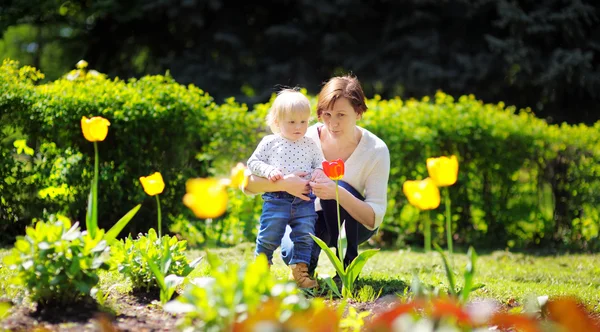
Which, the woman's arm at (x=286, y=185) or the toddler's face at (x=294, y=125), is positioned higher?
the toddler's face at (x=294, y=125)

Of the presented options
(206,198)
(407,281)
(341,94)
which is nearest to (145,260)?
(206,198)

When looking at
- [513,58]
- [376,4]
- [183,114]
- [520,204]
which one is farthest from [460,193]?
[376,4]

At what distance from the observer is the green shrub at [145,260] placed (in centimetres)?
306

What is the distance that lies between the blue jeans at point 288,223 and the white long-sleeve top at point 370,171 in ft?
1.45

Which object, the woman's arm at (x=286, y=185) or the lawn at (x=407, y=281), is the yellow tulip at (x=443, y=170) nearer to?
the lawn at (x=407, y=281)

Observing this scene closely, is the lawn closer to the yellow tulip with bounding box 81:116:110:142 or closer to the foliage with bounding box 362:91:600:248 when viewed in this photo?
the foliage with bounding box 362:91:600:248

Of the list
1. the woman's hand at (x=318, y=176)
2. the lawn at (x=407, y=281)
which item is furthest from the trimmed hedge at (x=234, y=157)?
the woman's hand at (x=318, y=176)

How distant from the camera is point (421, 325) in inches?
73.9

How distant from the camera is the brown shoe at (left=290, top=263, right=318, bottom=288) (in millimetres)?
3541

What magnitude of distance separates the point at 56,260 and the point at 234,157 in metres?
3.93

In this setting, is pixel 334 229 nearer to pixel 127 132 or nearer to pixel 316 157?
pixel 316 157

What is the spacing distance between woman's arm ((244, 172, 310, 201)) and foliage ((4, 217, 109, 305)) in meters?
1.08

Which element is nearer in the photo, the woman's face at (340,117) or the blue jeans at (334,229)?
the woman's face at (340,117)

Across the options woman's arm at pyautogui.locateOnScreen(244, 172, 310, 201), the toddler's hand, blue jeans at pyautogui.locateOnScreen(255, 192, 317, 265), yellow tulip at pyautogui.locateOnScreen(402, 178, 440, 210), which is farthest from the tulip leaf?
yellow tulip at pyautogui.locateOnScreen(402, 178, 440, 210)
